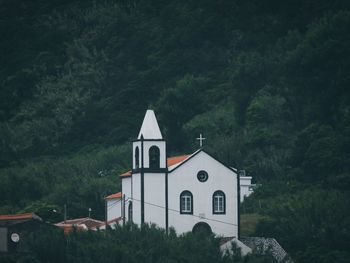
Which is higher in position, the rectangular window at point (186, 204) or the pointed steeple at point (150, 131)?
the pointed steeple at point (150, 131)

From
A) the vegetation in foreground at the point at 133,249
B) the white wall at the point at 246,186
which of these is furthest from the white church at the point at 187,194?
the white wall at the point at 246,186

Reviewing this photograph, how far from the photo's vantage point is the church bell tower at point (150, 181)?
79875mm

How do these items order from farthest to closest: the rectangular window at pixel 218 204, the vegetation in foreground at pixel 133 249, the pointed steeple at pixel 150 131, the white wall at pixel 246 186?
1. the white wall at pixel 246 186
2. the pointed steeple at pixel 150 131
3. the rectangular window at pixel 218 204
4. the vegetation in foreground at pixel 133 249

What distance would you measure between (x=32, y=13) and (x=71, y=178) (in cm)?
5910

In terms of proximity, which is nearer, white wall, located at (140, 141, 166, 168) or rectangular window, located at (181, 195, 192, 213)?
rectangular window, located at (181, 195, 192, 213)

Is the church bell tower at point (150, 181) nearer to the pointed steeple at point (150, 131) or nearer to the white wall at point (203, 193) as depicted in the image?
the pointed steeple at point (150, 131)

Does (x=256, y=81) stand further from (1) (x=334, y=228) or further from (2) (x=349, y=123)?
(1) (x=334, y=228)

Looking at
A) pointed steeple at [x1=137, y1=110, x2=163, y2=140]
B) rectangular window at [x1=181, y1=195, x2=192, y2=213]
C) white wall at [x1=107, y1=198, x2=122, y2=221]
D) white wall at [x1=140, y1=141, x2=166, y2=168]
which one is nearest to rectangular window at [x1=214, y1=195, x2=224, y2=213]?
rectangular window at [x1=181, y1=195, x2=192, y2=213]

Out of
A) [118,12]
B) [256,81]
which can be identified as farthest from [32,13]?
[256,81]

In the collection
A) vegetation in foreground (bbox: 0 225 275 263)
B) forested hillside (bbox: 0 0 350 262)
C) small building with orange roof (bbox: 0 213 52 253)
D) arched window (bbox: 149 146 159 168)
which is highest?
forested hillside (bbox: 0 0 350 262)

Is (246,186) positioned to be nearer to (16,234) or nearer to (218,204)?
(218,204)

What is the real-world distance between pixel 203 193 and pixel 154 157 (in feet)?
11.3

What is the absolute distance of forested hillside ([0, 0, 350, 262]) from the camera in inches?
3755

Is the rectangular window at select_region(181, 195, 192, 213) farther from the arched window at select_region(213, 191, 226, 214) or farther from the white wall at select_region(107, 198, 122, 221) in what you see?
the white wall at select_region(107, 198, 122, 221)
